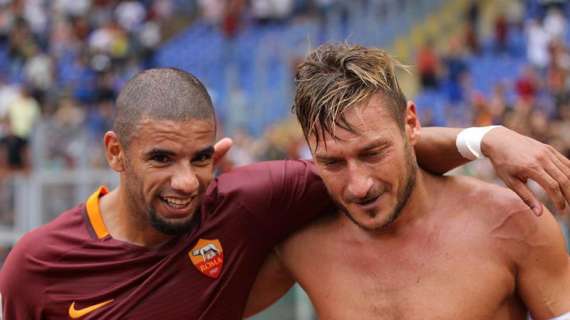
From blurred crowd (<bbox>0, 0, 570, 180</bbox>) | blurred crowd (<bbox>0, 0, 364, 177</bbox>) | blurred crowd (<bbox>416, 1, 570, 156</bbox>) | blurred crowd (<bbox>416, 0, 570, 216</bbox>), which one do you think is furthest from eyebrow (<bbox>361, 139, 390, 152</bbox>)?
blurred crowd (<bbox>0, 0, 364, 177</bbox>)

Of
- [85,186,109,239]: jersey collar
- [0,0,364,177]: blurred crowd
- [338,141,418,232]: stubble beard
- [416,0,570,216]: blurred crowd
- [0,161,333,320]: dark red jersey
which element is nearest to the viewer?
[338,141,418,232]: stubble beard

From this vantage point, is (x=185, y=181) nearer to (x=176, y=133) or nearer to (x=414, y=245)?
(x=176, y=133)

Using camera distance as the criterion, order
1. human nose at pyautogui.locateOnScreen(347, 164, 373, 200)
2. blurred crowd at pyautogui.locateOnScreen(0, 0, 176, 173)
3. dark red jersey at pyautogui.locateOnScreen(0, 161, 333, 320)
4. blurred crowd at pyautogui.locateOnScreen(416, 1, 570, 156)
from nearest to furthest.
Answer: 1. human nose at pyautogui.locateOnScreen(347, 164, 373, 200)
2. dark red jersey at pyautogui.locateOnScreen(0, 161, 333, 320)
3. blurred crowd at pyautogui.locateOnScreen(416, 1, 570, 156)
4. blurred crowd at pyautogui.locateOnScreen(0, 0, 176, 173)

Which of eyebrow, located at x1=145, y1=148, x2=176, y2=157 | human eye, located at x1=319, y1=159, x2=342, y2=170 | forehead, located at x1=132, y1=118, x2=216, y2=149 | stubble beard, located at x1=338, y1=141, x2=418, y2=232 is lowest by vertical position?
stubble beard, located at x1=338, y1=141, x2=418, y2=232

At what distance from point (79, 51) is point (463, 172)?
1125cm

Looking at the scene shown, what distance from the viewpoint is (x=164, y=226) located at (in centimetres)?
365

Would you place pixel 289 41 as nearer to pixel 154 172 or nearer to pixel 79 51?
pixel 79 51

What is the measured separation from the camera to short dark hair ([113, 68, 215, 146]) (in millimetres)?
3670

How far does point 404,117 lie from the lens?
3.55 metres

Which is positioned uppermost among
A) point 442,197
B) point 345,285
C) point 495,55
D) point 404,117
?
point 404,117

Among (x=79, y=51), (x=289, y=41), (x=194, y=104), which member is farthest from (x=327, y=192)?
(x=79, y=51)

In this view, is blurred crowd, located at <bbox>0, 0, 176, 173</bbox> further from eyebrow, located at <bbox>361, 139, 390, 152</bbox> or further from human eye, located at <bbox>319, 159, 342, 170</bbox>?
eyebrow, located at <bbox>361, 139, 390, 152</bbox>

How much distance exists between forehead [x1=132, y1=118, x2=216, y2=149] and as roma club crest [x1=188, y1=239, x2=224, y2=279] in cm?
43

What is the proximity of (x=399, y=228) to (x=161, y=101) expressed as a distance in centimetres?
99
